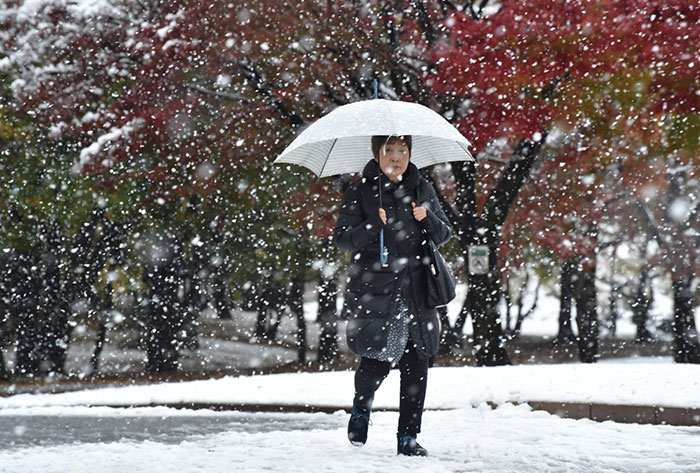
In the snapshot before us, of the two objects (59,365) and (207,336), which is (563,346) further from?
(59,365)

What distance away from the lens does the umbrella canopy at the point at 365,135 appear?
514 cm

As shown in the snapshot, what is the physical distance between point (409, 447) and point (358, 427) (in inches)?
16.7

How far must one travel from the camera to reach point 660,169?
18.0 m

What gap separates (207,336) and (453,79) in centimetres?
2461

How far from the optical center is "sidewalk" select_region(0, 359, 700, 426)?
23.1ft

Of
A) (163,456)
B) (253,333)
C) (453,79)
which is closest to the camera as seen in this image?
(163,456)

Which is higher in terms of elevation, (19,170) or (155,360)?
(19,170)

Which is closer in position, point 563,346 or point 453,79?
point 453,79

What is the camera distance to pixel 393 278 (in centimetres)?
510

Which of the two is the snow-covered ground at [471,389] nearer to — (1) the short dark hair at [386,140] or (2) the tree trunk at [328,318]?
(1) the short dark hair at [386,140]

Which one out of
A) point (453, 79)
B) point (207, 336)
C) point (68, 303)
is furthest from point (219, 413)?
point (207, 336)

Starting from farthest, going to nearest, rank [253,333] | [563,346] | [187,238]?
[253,333]
[563,346]
[187,238]

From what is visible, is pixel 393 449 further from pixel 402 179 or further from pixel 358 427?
pixel 402 179

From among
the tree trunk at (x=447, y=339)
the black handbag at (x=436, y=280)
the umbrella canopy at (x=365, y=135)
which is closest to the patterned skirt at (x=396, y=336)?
the black handbag at (x=436, y=280)
